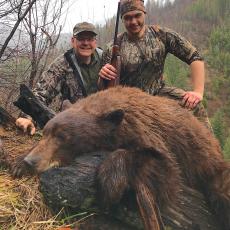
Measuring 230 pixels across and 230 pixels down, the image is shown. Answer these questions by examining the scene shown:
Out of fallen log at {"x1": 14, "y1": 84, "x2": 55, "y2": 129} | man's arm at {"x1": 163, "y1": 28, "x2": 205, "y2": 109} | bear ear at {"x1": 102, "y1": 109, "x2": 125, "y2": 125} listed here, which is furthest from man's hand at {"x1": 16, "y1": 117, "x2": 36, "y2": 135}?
man's arm at {"x1": 163, "y1": 28, "x2": 205, "y2": 109}

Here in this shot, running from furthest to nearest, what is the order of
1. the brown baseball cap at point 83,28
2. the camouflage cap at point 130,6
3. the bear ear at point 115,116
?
the brown baseball cap at point 83,28, the camouflage cap at point 130,6, the bear ear at point 115,116

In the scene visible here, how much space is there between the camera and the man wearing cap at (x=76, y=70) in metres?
5.15

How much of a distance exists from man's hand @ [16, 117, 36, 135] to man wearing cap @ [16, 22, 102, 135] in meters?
Result: 0.84

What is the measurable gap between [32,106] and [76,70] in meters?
1.30

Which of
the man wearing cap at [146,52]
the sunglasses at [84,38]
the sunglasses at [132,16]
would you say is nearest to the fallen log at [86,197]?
the man wearing cap at [146,52]

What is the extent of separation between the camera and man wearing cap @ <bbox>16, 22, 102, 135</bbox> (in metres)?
5.15

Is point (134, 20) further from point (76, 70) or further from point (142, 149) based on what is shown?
point (142, 149)

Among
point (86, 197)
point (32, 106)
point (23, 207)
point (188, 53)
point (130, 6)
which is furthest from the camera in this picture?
point (188, 53)

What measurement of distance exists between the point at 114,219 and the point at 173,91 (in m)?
2.21

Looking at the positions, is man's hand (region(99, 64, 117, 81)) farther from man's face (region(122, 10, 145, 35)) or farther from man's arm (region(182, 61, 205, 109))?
man's arm (region(182, 61, 205, 109))

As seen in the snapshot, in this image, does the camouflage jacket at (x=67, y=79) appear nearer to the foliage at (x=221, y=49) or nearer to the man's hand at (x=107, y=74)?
the man's hand at (x=107, y=74)

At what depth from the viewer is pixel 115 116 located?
3273mm

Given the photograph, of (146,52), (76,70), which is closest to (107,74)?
(146,52)

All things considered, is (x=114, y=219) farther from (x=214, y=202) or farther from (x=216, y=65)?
(x=216, y=65)
